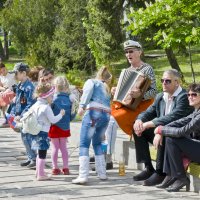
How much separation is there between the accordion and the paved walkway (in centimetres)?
105

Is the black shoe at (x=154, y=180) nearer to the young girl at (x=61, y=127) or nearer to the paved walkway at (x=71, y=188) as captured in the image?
the paved walkway at (x=71, y=188)

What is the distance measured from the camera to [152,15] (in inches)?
478

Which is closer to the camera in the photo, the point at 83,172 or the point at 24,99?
the point at 83,172

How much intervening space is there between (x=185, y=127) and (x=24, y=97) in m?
2.84

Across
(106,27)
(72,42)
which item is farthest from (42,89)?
(72,42)

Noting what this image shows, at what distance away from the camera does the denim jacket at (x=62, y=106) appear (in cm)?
773

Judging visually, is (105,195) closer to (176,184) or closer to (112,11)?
(176,184)

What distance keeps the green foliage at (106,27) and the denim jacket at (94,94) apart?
63.9ft

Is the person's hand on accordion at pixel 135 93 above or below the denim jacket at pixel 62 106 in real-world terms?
above

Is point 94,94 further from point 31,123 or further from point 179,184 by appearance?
point 179,184

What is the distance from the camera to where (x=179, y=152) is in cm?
658

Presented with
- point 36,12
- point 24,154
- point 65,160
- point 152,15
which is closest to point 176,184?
point 65,160

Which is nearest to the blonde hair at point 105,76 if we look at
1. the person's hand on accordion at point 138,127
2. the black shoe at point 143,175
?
the person's hand on accordion at point 138,127

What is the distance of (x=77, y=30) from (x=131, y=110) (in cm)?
2223
